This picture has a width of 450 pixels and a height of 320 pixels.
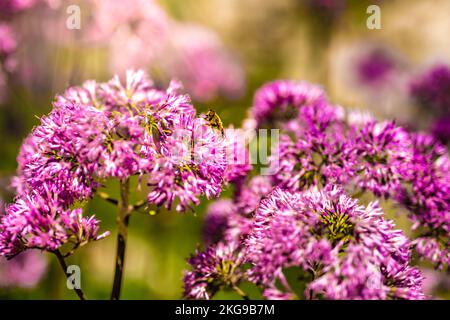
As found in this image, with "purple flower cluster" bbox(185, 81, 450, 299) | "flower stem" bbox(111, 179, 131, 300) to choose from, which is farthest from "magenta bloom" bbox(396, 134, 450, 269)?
"flower stem" bbox(111, 179, 131, 300)

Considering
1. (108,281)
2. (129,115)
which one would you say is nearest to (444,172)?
(129,115)

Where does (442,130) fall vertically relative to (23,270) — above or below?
above

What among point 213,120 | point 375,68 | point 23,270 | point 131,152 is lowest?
point 23,270

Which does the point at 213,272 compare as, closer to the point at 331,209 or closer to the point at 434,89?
the point at 331,209

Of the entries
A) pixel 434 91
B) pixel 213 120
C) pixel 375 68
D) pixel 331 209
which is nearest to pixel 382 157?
pixel 331 209

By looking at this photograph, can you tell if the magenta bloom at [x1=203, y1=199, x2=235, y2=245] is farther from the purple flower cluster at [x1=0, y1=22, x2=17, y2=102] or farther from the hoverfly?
the purple flower cluster at [x1=0, y1=22, x2=17, y2=102]
